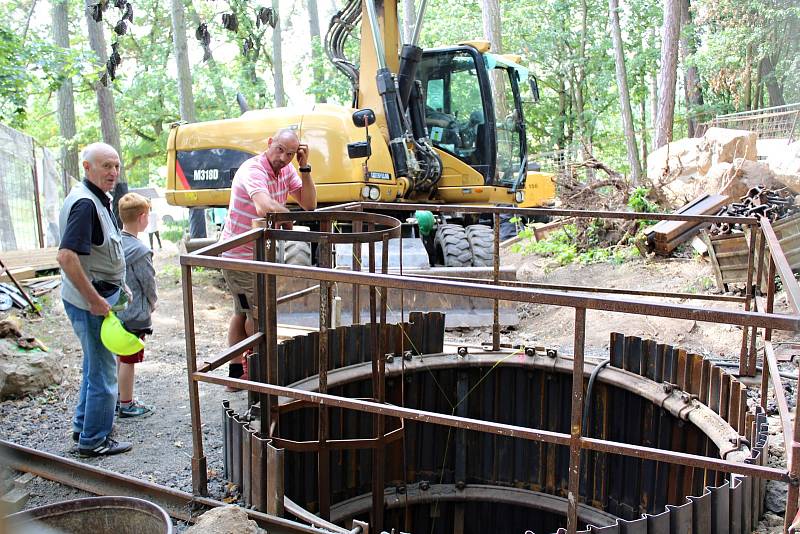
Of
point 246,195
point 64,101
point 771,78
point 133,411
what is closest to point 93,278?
point 246,195

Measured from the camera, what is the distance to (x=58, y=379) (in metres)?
6.28

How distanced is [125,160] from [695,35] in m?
22.7

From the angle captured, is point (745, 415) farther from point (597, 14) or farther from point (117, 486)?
point (597, 14)

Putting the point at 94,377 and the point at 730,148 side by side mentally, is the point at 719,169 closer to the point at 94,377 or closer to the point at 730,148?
the point at 730,148

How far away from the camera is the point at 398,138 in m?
9.31

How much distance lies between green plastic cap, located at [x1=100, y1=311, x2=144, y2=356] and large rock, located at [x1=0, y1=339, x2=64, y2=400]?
214 centimetres

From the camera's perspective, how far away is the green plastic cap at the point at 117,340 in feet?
13.6

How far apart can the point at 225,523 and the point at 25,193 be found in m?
11.7

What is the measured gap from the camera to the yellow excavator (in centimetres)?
912

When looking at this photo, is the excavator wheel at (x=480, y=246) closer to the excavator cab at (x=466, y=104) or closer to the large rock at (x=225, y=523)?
the excavator cab at (x=466, y=104)

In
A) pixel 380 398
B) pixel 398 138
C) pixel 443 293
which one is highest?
pixel 398 138

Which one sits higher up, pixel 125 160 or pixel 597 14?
pixel 597 14

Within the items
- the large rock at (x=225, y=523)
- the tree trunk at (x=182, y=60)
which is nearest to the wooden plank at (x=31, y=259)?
the tree trunk at (x=182, y=60)

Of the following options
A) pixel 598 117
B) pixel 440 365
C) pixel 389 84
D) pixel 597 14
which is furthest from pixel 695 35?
pixel 440 365
